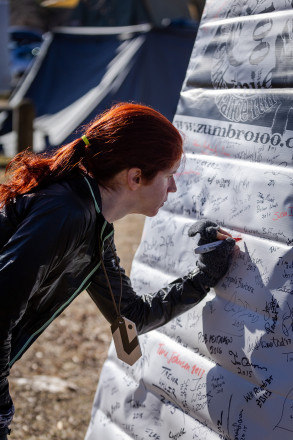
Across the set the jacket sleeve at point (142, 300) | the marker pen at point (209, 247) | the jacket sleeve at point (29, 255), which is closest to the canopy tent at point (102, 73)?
the jacket sleeve at point (142, 300)

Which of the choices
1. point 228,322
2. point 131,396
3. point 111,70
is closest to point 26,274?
point 228,322

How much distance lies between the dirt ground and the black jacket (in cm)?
122

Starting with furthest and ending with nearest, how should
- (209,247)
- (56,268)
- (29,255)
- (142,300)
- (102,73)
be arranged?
(102,73), (142,300), (209,247), (56,268), (29,255)

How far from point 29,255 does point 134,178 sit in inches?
17.0

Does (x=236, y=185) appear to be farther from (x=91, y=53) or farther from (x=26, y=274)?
(x=91, y=53)

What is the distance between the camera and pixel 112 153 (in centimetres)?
180

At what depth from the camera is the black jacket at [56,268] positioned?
1.59 m

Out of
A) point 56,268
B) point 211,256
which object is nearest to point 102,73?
point 211,256

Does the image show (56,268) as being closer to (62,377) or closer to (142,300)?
Result: (142,300)

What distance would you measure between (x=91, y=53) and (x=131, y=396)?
693 centimetres

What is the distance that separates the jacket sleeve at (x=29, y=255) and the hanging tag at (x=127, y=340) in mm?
440

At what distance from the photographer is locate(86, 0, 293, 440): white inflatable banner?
1.84 meters

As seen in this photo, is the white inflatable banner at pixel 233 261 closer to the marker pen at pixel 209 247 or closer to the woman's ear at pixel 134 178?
the marker pen at pixel 209 247

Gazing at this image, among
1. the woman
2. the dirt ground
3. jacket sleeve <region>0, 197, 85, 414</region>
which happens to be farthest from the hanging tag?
the dirt ground
